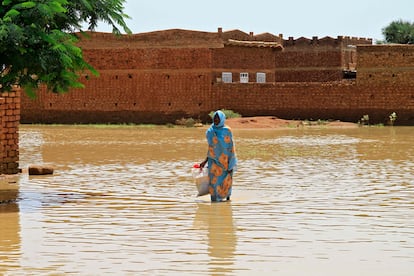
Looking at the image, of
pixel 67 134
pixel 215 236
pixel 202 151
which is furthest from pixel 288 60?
pixel 215 236

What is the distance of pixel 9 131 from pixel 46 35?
4609 millimetres

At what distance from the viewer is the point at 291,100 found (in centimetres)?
4094

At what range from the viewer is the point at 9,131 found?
17312 mm

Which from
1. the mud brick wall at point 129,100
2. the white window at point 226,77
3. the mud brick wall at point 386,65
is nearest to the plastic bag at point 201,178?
the mud brick wall at point 386,65

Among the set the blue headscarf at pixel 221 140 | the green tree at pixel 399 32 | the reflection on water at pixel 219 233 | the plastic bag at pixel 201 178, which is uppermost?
the green tree at pixel 399 32

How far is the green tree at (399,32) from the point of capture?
72750 mm

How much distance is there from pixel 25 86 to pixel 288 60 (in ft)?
144

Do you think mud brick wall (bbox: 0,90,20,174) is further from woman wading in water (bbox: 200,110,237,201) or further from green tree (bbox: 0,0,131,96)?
woman wading in water (bbox: 200,110,237,201)

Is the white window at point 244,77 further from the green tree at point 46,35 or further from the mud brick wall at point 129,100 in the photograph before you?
the green tree at point 46,35

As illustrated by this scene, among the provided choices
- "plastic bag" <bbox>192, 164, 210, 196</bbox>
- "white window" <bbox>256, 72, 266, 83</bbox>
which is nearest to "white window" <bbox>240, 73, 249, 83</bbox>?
"white window" <bbox>256, 72, 266, 83</bbox>

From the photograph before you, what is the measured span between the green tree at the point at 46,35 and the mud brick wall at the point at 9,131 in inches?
107

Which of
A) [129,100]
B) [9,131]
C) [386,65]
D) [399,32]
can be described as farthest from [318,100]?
[399,32]

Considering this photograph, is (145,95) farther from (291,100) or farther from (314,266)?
(314,266)

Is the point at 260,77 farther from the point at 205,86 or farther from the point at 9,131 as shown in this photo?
the point at 9,131
